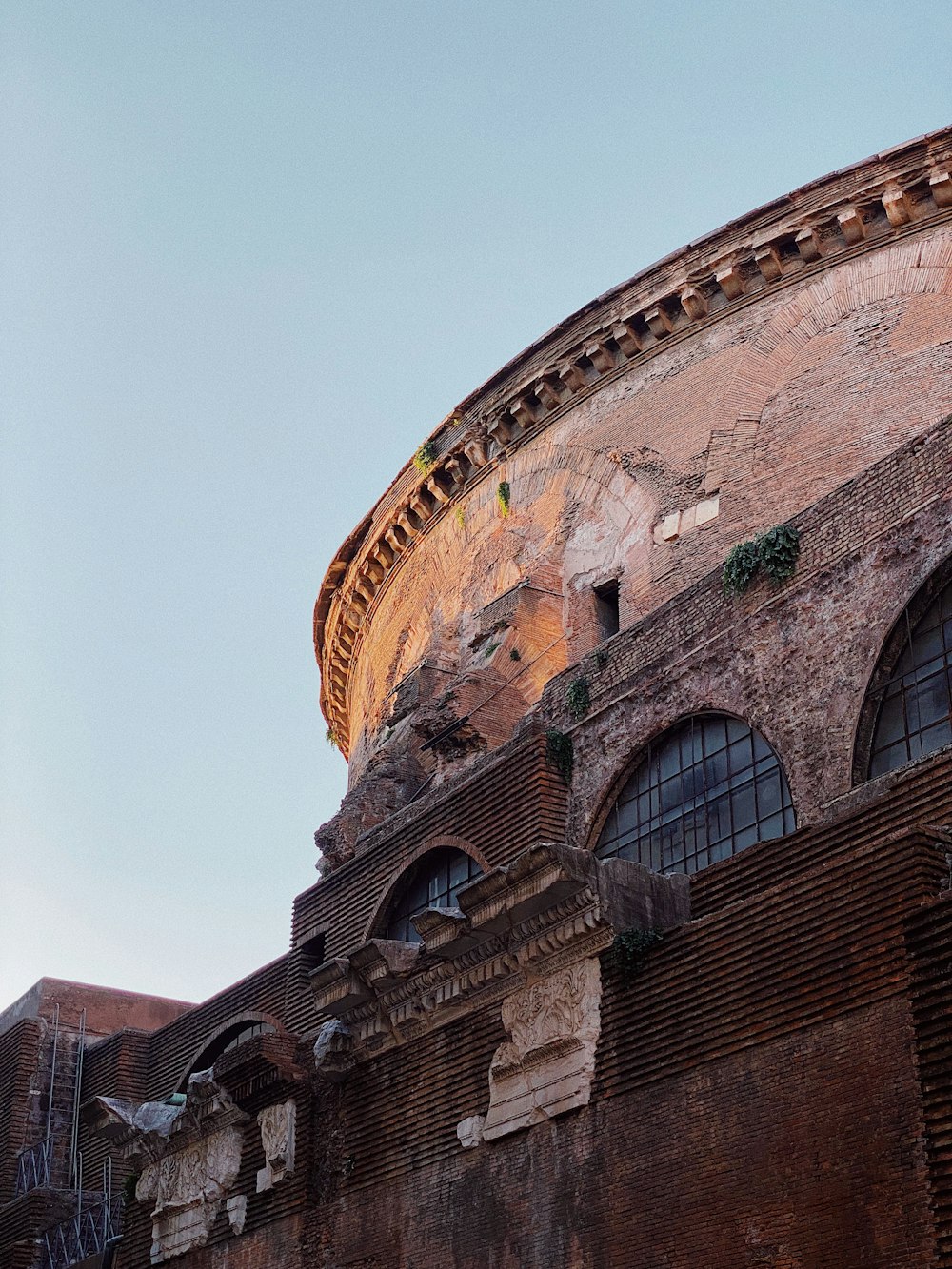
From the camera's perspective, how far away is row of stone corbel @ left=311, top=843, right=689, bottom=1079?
10.9m

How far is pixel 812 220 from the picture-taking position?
1684 centimetres

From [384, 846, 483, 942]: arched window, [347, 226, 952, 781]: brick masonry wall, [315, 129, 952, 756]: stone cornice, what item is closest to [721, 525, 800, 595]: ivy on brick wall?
[384, 846, 483, 942]: arched window

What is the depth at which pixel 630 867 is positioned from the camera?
36.0ft

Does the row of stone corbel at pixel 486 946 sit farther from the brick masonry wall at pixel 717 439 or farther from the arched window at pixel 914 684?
the brick masonry wall at pixel 717 439

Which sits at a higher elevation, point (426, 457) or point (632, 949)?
point (426, 457)

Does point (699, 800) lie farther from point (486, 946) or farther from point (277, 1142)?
point (277, 1142)

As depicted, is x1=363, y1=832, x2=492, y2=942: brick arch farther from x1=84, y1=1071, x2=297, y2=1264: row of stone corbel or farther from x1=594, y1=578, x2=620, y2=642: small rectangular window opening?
x1=594, y1=578, x2=620, y2=642: small rectangular window opening

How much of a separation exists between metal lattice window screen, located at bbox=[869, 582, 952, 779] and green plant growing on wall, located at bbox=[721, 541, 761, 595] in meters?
1.37

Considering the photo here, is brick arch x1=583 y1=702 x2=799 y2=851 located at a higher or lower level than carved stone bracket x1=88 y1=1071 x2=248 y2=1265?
higher

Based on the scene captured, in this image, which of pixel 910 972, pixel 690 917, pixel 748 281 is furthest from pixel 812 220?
pixel 910 972

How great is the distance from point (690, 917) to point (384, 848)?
14.3 feet

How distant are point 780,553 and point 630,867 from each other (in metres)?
2.41

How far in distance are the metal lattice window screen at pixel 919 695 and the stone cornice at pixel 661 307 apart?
689 cm

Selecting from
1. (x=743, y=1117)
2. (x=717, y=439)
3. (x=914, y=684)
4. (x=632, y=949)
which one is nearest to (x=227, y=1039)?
(x=632, y=949)
